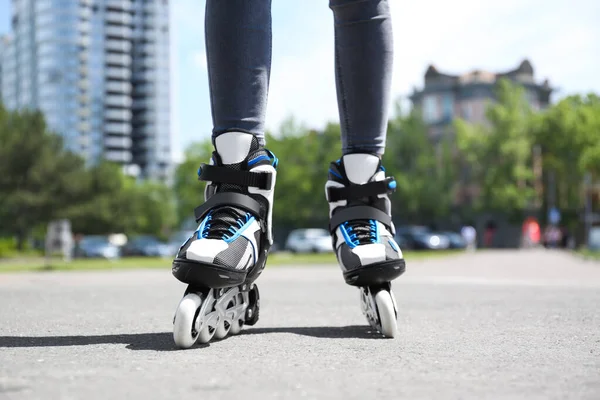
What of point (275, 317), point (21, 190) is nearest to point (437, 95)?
point (21, 190)

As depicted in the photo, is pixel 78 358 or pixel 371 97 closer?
pixel 78 358

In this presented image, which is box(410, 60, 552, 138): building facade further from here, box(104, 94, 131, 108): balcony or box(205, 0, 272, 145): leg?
box(104, 94, 131, 108): balcony

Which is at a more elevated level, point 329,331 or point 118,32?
point 118,32

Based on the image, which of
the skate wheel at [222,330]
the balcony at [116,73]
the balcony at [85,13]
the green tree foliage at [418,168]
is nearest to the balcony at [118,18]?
the balcony at [85,13]

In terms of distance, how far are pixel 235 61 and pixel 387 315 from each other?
95 cm

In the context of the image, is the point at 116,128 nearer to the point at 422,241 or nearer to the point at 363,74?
the point at 422,241

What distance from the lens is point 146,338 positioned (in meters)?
2.21

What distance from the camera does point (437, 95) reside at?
225 feet

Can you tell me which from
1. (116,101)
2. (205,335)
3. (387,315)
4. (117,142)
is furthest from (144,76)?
(205,335)

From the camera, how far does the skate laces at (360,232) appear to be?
2.56 m

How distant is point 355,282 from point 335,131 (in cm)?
5486

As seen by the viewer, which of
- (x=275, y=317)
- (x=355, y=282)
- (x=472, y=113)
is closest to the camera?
(x=355, y=282)

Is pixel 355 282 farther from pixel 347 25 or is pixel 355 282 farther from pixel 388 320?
pixel 347 25

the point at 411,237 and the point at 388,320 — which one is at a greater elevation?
the point at 388,320
